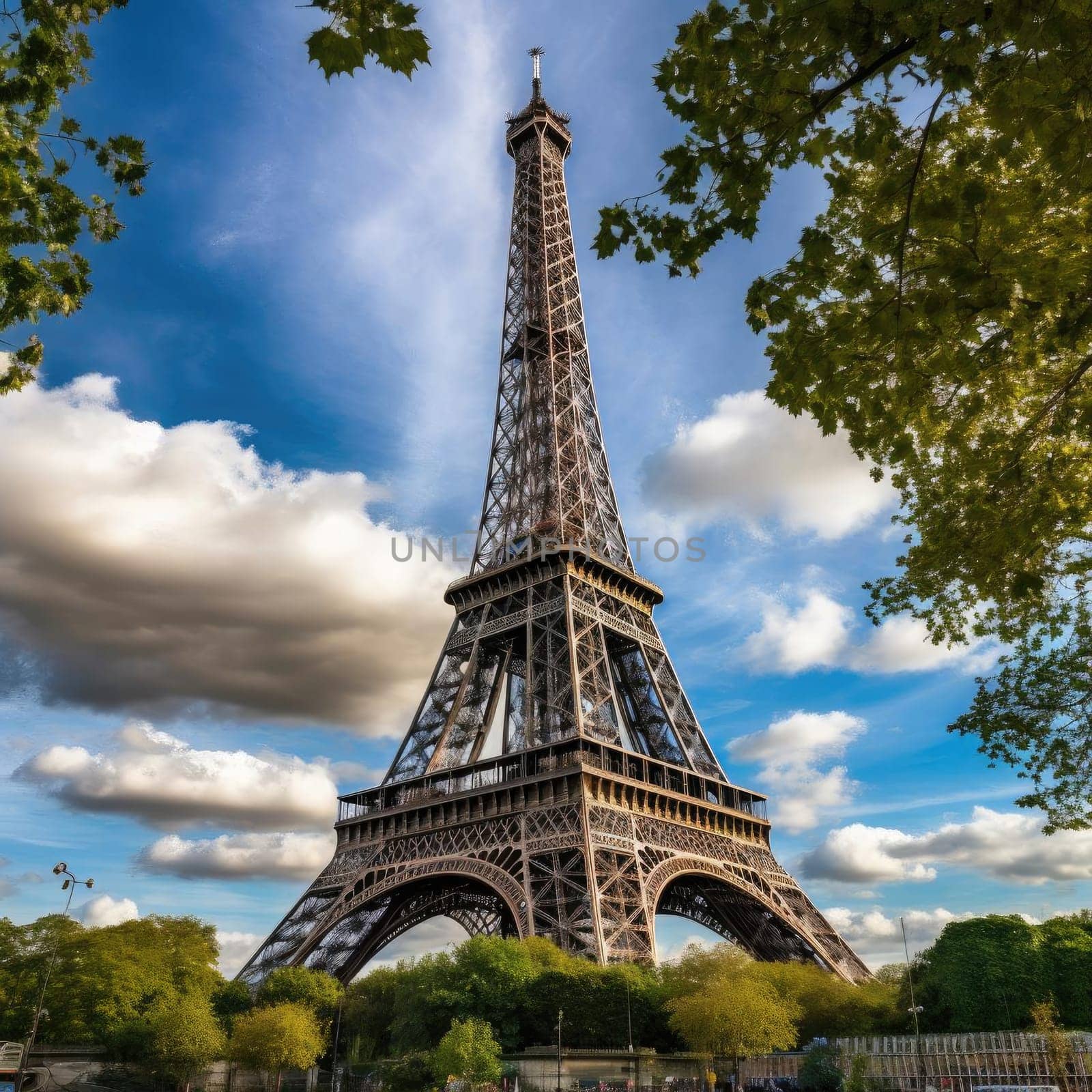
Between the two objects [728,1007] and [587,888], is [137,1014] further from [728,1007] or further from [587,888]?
[728,1007]

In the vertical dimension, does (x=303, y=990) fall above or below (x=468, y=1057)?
above

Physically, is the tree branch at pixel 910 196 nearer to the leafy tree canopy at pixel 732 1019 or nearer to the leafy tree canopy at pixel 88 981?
the leafy tree canopy at pixel 732 1019

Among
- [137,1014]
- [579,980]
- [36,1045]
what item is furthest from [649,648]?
[36,1045]

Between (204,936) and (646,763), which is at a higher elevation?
(646,763)

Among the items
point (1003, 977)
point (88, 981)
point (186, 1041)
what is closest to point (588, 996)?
point (1003, 977)

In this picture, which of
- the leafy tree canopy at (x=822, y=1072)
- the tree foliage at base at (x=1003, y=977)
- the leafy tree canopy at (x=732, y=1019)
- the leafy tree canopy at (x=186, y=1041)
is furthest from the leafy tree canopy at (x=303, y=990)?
the tree foliage at base at (x=1003, y=977)

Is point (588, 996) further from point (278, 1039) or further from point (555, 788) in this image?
point (278, 1039)
